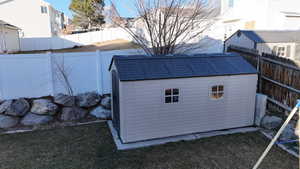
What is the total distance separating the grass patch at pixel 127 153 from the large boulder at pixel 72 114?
0.95 metres

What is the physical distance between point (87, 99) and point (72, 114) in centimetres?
65

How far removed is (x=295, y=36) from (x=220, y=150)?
388 inches

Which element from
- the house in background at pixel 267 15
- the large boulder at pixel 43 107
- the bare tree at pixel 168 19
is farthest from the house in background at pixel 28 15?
the large boulder at pixel 43 107

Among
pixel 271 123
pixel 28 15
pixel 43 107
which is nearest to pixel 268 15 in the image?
pixel 271 123

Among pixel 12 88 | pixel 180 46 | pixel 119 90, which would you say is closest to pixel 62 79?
pixel 12 88

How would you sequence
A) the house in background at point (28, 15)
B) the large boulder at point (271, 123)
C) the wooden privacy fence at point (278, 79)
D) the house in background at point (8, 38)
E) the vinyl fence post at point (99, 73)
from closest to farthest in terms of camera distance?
the large boulder at point (271, 123)
the wooden privacy fence at point (278, 79)
the vinyl fence post at point (99, 73)
the house in background at point (8, 38)
the house in background at point (28, 15)

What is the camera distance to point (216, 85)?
→ 5441 millimetres

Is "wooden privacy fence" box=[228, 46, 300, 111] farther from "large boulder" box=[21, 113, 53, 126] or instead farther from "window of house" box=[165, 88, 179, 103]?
"large boulder" box=[21, 113, 53, 126]

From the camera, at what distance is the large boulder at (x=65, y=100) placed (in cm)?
673

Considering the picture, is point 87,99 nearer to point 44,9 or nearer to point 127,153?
point 127,153

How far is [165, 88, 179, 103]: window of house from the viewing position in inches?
203

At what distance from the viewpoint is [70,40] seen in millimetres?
24062

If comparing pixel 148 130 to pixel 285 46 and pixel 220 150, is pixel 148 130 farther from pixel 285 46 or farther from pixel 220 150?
pixel 285 46

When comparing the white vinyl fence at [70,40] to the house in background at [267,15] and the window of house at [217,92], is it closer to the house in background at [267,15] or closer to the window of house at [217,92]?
the house in background at [267,15]
